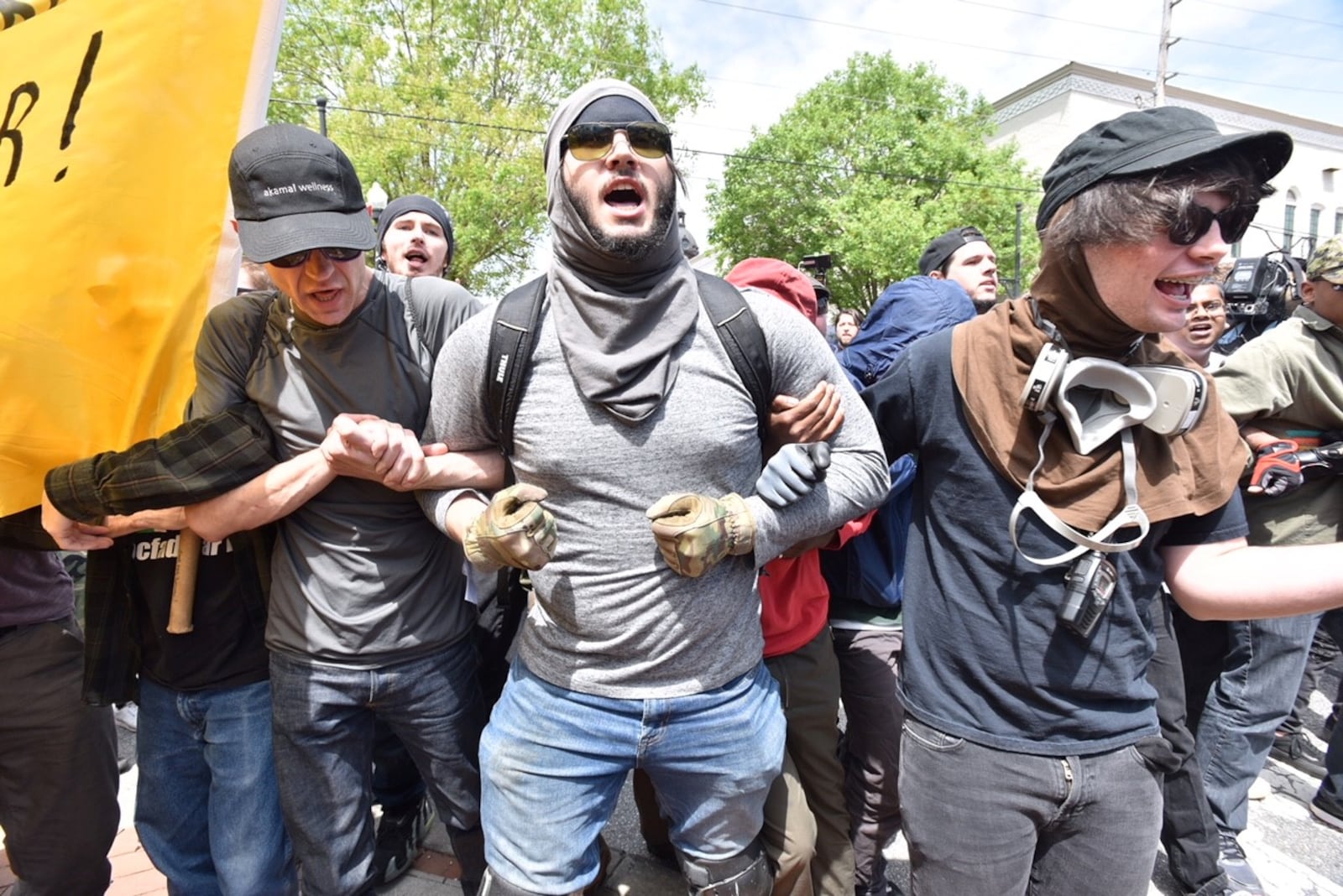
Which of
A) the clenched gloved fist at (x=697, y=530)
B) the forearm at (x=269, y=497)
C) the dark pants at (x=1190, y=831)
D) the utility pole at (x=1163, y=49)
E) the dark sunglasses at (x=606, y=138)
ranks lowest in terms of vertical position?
the dark pants at (x=1190, y=831)

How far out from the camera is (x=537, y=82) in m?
18.9

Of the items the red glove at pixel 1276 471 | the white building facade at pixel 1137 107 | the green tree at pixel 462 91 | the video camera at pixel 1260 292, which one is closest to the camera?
the red glove at pixel 1276 471

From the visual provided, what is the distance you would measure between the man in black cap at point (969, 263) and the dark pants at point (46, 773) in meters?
3.51

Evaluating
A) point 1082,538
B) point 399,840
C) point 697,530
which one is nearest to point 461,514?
point 697,530

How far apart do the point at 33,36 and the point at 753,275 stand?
197 cm

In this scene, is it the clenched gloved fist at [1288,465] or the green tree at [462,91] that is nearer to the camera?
the clenched gloved fist at [1288,465]

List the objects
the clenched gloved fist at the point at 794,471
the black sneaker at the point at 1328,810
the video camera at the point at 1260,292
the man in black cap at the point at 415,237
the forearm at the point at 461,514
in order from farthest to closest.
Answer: the video camera at the point at 1260,292 < the man in black cap at the point at 415,237 < the black sneaker at the point at 1328,810 < the forearm at the point at 461,514 < the clenched gloved fist at the point at 794,471

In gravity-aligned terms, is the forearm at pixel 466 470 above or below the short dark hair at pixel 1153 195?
below

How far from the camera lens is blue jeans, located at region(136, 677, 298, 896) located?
2062mm

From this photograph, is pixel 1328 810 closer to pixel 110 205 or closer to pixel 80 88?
pixel 110 205

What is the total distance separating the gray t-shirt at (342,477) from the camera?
1935mm

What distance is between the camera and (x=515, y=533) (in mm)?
1466

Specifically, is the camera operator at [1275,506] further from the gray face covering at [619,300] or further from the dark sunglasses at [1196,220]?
the gray face covering at [619,300]

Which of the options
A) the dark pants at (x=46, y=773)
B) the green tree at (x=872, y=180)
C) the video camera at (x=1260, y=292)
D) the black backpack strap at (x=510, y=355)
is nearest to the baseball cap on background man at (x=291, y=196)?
the black backpack strap at (x=510, y=355)
